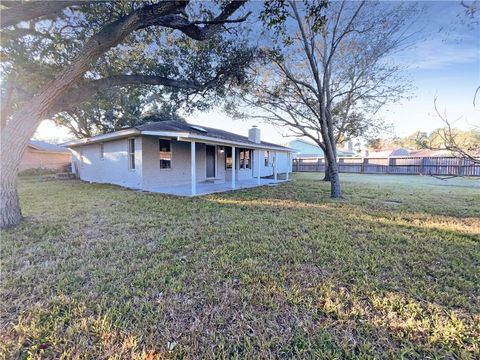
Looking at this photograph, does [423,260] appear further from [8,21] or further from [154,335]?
[8,21]

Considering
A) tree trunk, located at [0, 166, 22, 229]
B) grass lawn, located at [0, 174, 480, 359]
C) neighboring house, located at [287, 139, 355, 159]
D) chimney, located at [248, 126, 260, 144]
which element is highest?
→ neighboring house, located at [287, 139, 355, 159]

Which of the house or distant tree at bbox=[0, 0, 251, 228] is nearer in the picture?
distant tree at bbox=[0, 0, 251, 228]

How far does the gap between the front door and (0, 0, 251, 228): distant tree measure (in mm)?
2964

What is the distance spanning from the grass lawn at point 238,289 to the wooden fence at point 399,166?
18.1 metres

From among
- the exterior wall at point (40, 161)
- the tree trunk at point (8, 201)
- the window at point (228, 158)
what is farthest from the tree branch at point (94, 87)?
the exterior wall at point (40, 161)

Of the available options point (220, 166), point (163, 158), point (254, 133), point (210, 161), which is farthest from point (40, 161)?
point (254, 133)

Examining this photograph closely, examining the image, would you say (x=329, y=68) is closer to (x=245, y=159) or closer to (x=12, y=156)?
(x=245, y=159)

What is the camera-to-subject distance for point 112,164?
11.7m

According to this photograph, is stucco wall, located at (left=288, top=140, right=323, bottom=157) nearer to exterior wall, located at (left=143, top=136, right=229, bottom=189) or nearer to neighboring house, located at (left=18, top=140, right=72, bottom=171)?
exterior wall, located at (left=143, top=136, right=229, bottom=189)

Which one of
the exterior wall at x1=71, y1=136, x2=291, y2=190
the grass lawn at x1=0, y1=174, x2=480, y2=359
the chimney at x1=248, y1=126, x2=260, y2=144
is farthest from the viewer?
the chimney at x1=248, y1=126, x2=260, y2=144

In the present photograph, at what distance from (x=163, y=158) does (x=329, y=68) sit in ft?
29.5

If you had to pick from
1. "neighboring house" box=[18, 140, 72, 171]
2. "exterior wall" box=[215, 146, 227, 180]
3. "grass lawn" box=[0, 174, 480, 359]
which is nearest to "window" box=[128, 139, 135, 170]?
"exterior wall" box=[215, 146, 227, 180]

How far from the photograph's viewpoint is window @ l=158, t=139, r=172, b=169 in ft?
35.0

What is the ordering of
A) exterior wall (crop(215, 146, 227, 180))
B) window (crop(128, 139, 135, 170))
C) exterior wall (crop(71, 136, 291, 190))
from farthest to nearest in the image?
1. exterior wall (crop(215, 146, 227, 180))
2. window (crop(128, 139, 135, 170))
3. exterior wall (crop(71, 136, 291, 190))
